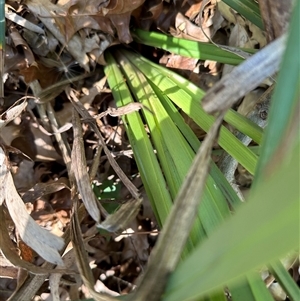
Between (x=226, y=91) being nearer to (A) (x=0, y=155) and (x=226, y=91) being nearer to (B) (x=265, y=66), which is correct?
(B) (x=265, y=66)

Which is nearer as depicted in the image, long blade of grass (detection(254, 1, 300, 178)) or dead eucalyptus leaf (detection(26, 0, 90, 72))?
long blade of grass (detection(254, 1, 300, 178))

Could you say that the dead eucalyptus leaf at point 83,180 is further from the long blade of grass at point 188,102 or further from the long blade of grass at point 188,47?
the long blade of grass at point 188,47

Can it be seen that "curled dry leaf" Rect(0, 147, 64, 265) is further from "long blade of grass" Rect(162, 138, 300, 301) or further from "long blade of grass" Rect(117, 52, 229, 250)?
"long blade of grass" Rect(162, 138, 300, 301)

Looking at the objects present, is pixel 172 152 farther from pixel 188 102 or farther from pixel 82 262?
pixel 82 262

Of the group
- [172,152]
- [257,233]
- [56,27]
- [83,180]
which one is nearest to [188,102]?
[172,152]

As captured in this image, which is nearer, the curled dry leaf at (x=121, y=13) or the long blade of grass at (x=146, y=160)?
the long blade of grass at (x=146, y=160)

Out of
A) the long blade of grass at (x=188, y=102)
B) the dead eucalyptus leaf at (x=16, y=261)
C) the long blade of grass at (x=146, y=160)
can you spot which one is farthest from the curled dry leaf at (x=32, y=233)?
the long blade of grass at (x=188, y=102)

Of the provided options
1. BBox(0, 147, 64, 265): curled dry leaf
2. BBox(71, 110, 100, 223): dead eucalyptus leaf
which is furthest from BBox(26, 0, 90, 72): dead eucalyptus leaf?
BBox(0, 147, 64, 265): curled dry leaf

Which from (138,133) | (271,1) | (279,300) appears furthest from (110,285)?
(271,1)
